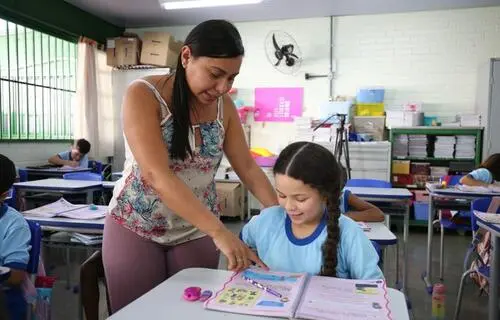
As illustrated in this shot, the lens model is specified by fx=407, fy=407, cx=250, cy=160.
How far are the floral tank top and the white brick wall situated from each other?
4660 millimetres

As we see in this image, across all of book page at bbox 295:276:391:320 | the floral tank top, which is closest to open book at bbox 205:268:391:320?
book page at bbox 295:276:391:320

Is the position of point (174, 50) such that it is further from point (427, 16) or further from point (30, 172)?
point (427, 16)

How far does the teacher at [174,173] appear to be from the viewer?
972 mm

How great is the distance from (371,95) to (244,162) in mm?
4340

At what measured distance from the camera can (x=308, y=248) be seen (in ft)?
3.74

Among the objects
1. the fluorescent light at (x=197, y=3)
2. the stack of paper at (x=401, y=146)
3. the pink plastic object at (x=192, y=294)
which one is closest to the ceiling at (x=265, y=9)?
the fluorescent light at (x=197, y=3)

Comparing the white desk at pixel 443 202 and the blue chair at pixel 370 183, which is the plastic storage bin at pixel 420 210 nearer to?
the white desk at pixel 443 202

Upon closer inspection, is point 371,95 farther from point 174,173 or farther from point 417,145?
point 174,173

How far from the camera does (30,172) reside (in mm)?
4355

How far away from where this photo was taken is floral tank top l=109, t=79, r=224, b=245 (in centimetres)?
109

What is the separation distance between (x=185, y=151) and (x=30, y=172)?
391 centimetres

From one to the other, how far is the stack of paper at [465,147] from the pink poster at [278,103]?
202cm

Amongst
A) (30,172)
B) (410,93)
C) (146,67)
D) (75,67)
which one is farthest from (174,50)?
(410,93)

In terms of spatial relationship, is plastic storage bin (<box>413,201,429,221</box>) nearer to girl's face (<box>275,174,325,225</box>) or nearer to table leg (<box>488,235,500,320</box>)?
table leg (<box>488,235,500,320</box>)
